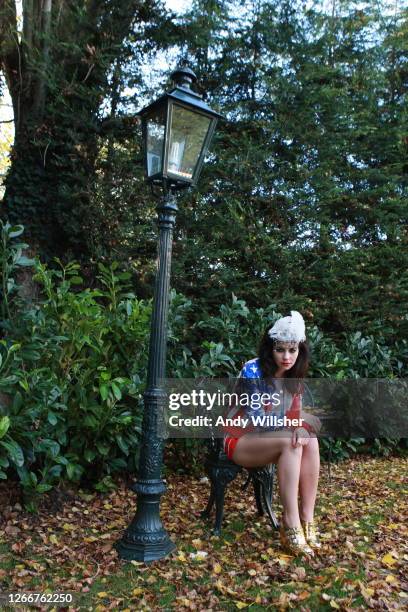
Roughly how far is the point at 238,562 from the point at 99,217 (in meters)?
3.47

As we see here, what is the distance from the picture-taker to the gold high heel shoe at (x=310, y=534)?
2.57m

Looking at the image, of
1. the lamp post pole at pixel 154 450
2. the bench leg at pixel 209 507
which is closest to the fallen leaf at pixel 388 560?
the bench leg at pixel 209 507

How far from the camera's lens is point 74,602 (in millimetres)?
2064

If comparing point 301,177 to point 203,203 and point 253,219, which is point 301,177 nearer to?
point 253,219

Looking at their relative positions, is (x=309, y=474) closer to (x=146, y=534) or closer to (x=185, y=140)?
(x=146, y=534)

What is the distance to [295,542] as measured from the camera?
2496 millimetres

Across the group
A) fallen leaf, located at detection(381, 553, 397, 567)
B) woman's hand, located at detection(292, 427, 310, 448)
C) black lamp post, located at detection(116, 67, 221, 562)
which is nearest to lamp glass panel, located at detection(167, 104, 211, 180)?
black lamp post, located at detection(116, 67, 221, 562)

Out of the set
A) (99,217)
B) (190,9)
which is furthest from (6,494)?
(190,9)

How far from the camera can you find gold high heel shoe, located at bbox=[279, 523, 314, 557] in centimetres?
248

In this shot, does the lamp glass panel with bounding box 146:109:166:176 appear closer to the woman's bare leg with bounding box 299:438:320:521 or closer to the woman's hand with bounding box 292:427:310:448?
the woman's hand with bounding box 292:427:310:448

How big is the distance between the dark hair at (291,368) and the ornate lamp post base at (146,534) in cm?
90

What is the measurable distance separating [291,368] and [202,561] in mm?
1169

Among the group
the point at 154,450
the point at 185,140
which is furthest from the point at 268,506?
the point at 185,140

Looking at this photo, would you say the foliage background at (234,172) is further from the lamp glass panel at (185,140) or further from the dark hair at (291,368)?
the lamp glass panel at (185,140)
